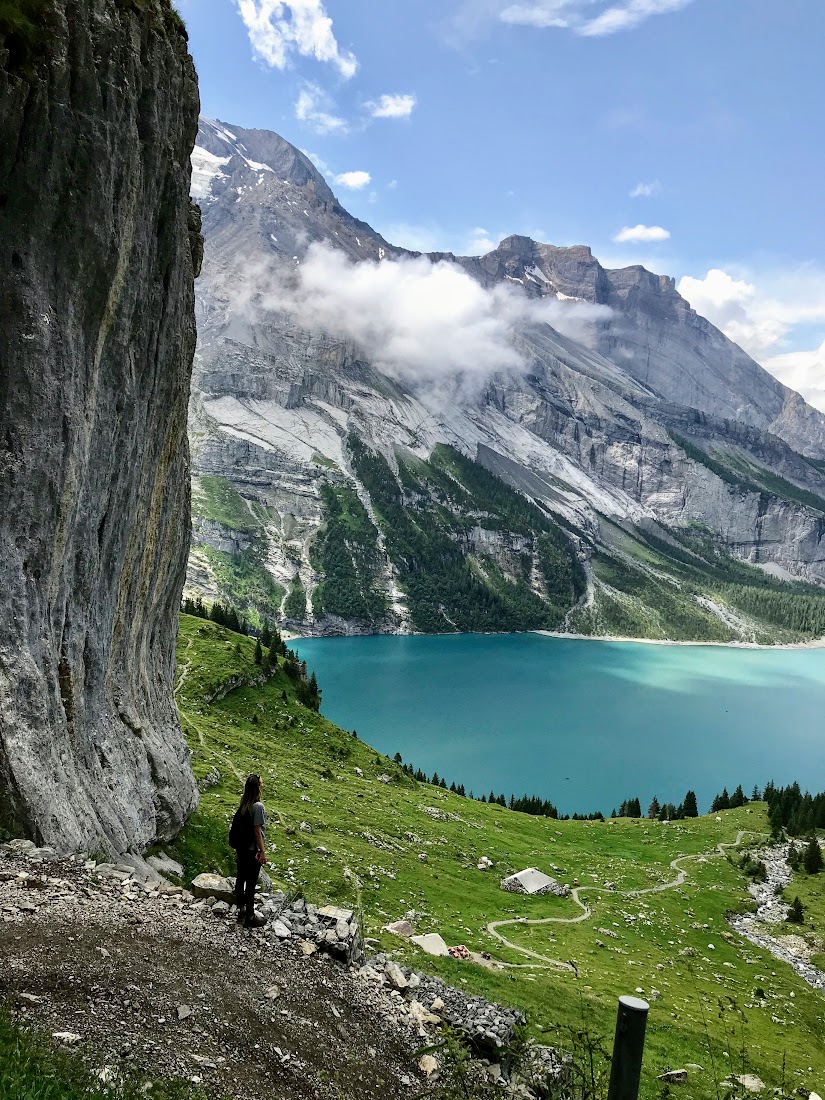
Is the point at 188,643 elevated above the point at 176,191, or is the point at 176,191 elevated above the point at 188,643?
the point at 176,191

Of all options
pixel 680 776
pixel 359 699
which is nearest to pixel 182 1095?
pixel 680 776

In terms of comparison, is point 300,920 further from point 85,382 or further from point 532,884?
point 532,884

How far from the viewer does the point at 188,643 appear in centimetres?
8194

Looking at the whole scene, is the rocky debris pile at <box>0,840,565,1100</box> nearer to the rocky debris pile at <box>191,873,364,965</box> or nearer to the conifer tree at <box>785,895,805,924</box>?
the rocky debris pile at <box>191,873,364,965</box>

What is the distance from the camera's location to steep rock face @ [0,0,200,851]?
52.2 ft

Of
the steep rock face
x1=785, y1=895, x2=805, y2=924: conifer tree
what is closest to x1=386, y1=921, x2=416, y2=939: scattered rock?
the steep rock face

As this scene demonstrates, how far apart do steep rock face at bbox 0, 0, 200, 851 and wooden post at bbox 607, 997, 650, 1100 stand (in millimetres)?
13881

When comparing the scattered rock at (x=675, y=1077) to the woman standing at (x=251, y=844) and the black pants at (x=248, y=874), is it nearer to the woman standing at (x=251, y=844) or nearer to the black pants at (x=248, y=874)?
the woman standing at (x=251, y=844)

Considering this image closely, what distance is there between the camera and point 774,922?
175 ft

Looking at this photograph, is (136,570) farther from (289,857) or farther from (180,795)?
(289,857)

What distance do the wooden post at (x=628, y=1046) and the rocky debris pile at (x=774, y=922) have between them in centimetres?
4754

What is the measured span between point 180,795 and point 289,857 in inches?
399

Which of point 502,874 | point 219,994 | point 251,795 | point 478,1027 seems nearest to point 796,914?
point 502,874

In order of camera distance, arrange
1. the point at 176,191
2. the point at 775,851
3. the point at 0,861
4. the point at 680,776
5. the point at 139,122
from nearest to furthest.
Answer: the point at 0,861
the point at 139,122
the point at 176,191
the point at 775,851
the point at 680,776
